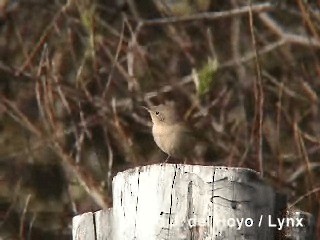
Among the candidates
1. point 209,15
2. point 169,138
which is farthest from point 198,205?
point 209,15

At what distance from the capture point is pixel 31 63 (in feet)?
21.1

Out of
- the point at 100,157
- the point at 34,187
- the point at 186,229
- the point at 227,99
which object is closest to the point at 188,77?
the point at 227,99

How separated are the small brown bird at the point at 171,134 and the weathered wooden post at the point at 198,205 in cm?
172

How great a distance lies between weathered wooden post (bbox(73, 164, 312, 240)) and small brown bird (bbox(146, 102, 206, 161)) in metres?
1.72

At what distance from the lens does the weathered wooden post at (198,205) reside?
9.06 ft

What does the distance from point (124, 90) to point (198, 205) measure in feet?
11.8

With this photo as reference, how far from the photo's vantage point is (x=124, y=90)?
6340 millimetres

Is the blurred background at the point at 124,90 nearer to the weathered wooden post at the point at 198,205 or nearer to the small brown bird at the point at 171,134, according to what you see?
the small brown bird at the point at 171,134

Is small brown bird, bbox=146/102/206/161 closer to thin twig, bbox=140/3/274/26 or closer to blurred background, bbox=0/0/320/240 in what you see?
blurred background, bbox=0/0/320/240

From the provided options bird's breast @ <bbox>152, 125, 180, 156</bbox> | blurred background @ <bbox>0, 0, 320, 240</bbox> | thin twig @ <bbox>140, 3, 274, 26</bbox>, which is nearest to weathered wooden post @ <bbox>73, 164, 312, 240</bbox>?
bird's breast @ <bbox>152, 125, 180, 156</bbox>

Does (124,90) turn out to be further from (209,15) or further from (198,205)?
(198,205)

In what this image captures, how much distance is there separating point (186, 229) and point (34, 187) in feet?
12.8

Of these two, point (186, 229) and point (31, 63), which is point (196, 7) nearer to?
point (31, 63)

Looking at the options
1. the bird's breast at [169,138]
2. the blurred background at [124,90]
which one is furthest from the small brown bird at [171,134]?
the blurred background at [124,90]
